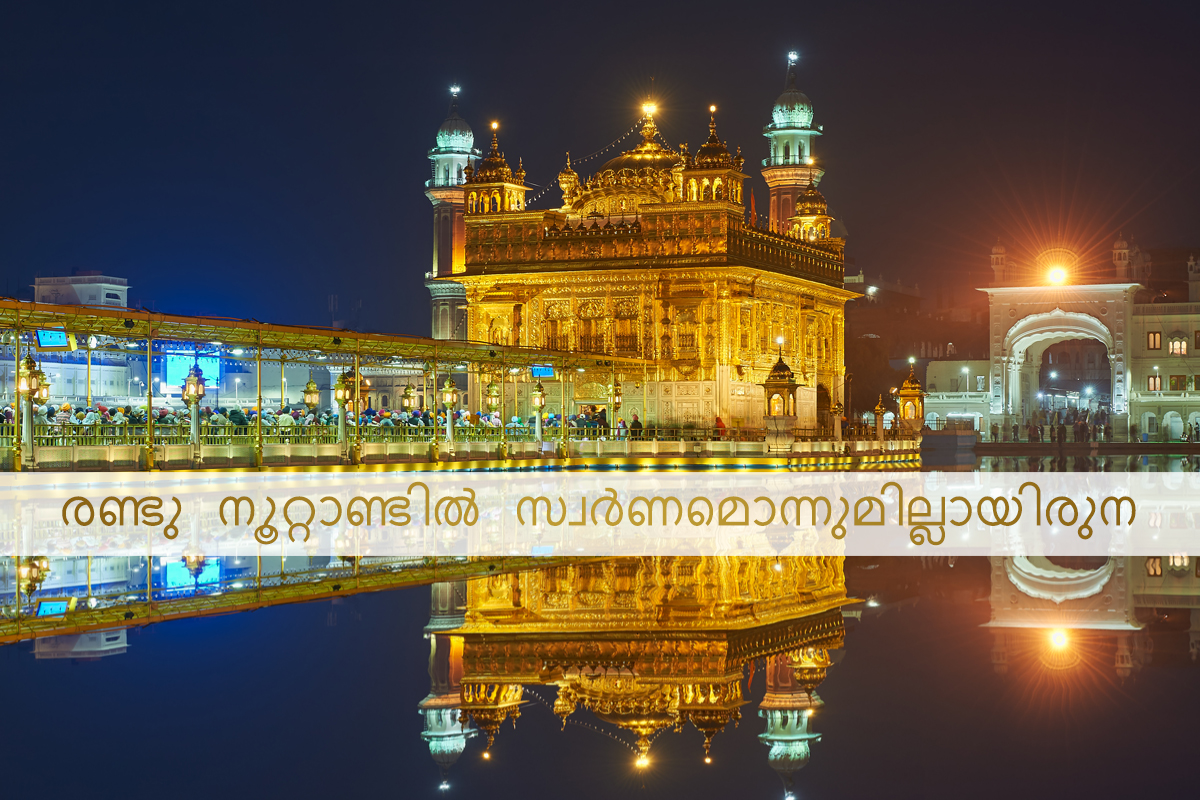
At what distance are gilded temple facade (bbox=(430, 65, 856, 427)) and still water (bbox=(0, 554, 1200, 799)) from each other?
2103 centimetres

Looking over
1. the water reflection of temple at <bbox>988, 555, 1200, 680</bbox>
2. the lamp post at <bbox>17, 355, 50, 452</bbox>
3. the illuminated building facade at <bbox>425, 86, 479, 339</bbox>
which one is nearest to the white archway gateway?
the illuminated building facade at <bbox>425, 86, 479, 339</bbox>

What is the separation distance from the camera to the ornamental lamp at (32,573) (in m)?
11.1

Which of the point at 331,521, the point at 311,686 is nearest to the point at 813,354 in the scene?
the point at 331,521

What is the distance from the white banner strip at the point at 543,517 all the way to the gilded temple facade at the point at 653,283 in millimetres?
6553

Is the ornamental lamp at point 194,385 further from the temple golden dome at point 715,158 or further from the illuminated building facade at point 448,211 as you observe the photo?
the illuminated building facade at point 448,211

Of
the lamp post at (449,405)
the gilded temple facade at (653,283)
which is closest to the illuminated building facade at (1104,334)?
the gilded temple facade at (653,283)

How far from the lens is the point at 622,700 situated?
798cm

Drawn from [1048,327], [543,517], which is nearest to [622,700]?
[543,517]

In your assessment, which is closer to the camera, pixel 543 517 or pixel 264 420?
pixel 543 517

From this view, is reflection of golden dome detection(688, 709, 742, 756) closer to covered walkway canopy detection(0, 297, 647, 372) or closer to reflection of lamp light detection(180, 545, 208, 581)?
reflection of lamp light detection(180, 545, 208, 581)

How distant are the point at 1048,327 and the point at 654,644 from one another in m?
55.6

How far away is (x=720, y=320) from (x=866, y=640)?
2344 cm

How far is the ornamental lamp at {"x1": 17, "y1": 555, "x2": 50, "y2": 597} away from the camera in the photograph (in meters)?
11.1

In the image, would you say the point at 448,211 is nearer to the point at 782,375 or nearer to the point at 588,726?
the point at 782,375
